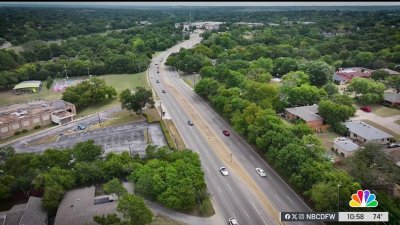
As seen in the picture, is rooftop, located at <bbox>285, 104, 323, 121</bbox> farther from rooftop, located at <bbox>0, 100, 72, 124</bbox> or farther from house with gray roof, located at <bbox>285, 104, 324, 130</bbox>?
rooftop, located at <bbox>0, 100, 72, 124</bbox>

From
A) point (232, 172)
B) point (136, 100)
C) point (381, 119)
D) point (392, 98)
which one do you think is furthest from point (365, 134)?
point (136, 100)

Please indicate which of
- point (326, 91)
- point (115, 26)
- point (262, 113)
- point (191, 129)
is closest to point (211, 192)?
point (262, 113)

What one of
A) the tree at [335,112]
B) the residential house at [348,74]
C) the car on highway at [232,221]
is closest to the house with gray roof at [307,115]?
the tree at [335,112]

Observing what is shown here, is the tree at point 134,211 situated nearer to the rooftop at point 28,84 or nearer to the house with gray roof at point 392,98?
the house with gray roof at point 392,98

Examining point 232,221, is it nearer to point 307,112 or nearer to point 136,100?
point 307,112

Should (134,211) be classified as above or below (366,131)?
above

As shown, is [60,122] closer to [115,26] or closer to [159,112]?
[159,112]

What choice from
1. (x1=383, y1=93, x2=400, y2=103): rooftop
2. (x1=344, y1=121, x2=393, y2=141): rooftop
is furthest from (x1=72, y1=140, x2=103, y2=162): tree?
Result: (x1=383, y1=93, x2=400, y2=103): rooftop
